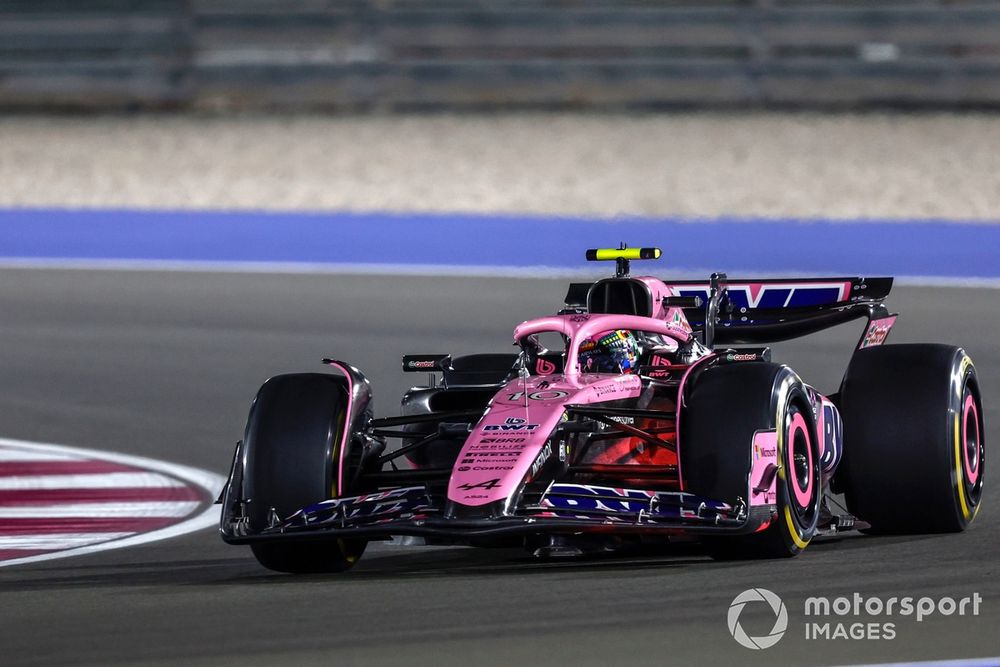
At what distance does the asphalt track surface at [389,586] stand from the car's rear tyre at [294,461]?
0.13m

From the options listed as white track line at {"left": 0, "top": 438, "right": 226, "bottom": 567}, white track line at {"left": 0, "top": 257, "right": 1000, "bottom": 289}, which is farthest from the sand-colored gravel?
white track line at {"left": 0, "top": 438, "right": 226, "bottom": 567}

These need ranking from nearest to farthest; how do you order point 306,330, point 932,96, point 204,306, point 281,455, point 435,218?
point 281,455 < point 306,330 < point 204,306 < point 435,218 < point 932,96

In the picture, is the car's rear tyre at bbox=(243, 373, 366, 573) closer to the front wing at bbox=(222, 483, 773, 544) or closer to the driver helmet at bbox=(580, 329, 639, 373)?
the front wing at bbox=(222, 483, 773, 544)

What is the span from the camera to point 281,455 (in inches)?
286

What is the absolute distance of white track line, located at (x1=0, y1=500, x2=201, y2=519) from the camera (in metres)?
9.31

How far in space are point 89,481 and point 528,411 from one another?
3915mm

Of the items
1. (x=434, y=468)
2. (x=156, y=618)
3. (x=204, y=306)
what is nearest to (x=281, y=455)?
(x=434, y=468)

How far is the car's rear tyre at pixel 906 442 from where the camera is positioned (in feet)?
26.4

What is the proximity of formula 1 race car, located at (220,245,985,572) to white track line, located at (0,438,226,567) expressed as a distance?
48.2 inches

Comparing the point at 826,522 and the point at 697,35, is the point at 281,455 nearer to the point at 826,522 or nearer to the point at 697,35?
the point at 826,522

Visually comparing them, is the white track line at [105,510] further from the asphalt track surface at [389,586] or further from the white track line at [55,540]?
the asphalt track surface at [389,586]


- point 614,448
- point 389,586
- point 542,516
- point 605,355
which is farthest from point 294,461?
point 605,355

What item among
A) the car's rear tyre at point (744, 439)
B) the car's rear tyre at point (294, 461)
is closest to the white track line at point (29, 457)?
the car's rear tyre at point (294, 461)

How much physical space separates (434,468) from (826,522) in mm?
1721
